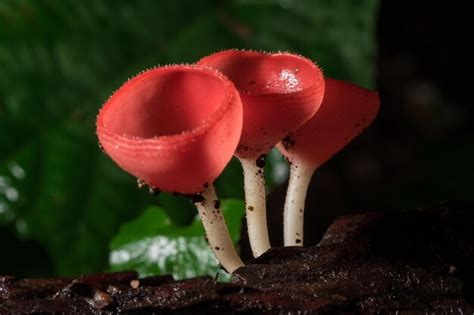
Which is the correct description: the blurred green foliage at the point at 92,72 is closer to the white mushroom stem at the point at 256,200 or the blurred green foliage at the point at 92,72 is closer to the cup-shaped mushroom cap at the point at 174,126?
the white mushroom stem at the point at 256,200

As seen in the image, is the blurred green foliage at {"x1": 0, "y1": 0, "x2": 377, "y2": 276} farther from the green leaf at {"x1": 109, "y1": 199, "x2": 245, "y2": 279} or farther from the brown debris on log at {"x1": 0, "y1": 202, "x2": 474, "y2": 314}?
the brown debris on log at {"x1": 0, "y1": 202, "x2": 474, "y2": 314}

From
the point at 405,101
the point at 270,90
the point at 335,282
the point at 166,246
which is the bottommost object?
the point at 405,101

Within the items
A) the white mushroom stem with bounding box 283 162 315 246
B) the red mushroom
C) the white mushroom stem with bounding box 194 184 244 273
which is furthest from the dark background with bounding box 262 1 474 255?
the red mushroom

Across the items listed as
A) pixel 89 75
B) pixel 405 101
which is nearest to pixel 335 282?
pixel 89 75

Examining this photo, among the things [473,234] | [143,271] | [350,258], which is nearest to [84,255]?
[143,271]

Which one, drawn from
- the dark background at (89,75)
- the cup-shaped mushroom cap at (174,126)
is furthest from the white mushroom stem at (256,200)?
the dark background at (89,75)

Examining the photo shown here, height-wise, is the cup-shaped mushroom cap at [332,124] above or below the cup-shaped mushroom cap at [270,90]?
below

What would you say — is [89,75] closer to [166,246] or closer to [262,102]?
[166,246]
